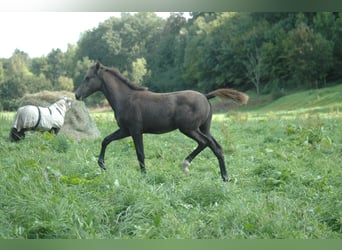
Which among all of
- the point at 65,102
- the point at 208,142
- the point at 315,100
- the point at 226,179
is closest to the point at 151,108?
the point at 208,142

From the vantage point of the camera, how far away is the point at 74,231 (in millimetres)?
2678

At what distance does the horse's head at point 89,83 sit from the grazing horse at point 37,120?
201 centimetres

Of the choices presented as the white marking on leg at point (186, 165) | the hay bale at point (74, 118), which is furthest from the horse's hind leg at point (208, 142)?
the hay bale at point (74, 118)

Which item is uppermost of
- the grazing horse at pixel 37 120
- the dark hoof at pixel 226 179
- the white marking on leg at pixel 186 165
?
the grazing horse at pixel 37 120

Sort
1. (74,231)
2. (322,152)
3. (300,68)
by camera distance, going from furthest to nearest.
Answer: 1. (322,152)
2. (300,68)
3. (74,231)

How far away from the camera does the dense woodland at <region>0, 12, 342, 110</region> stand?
15.4ft

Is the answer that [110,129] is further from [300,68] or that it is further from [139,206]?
[139,206]

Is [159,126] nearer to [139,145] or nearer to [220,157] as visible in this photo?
[139,145]

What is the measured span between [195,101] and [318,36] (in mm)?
1433

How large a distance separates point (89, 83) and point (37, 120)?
222 cm

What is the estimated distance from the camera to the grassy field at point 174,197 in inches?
110

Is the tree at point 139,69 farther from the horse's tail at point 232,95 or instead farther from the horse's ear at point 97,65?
the horse's tail at point 232,95
